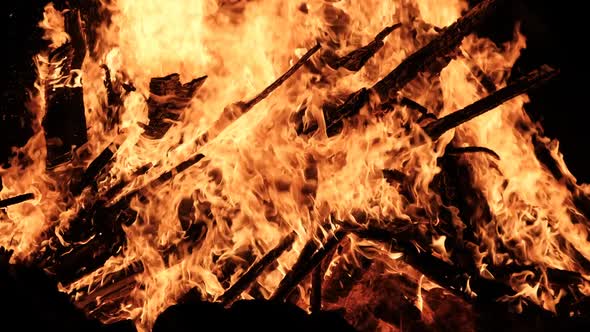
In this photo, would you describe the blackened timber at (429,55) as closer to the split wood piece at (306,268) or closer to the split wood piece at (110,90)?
the split wood piece at (306,268)

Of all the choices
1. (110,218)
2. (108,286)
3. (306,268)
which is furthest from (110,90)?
(306,268)

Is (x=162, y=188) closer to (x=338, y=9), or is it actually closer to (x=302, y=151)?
(x=302, y=151)

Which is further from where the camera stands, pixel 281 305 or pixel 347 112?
pixel 347 112

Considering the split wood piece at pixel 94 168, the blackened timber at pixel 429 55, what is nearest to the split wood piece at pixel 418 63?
the blackened timber at pixel 429 55

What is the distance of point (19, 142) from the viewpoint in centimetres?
438

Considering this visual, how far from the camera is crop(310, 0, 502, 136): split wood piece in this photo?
3.17m

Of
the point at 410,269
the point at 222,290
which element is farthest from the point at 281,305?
the point at 410,269

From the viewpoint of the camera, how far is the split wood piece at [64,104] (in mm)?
3817

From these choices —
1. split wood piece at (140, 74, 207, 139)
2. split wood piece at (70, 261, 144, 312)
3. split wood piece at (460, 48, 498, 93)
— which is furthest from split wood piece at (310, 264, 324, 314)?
split wood piece at (460, 48, 498, 93)

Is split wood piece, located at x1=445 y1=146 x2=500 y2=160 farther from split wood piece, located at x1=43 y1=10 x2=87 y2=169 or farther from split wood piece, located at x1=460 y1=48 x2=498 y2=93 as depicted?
split wood piece, located at x1=43 y1=10 x2=87 y2=169

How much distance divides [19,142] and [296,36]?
283 centimetres

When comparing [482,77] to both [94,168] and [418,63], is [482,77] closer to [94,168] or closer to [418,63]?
[418,63]

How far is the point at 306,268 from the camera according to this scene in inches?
115

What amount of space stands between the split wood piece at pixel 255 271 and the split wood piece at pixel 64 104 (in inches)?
75.1
